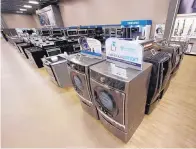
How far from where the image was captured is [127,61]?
3.36ft

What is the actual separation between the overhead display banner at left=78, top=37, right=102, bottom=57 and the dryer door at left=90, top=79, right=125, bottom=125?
43 cm

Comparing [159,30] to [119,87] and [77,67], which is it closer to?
[77,67]

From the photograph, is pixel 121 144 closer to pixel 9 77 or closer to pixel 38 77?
pixel 38 77

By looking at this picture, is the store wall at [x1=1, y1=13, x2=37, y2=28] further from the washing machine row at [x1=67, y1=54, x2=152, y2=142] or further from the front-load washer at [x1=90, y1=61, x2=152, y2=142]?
the front-load washer at [x1=90, y1=61, x2=152, y2=142]

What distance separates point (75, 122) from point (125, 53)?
1310 millimetres

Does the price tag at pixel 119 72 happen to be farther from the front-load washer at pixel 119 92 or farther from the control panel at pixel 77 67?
the control panel at pixel 77 67

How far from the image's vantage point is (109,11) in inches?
234

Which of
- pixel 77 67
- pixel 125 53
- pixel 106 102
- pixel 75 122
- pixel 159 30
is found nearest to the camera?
pixel 125 53

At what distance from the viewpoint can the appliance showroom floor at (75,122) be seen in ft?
4.45

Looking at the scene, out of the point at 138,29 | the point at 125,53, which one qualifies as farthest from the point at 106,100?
the point at 138,29

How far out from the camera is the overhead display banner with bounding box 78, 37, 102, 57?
1317mm

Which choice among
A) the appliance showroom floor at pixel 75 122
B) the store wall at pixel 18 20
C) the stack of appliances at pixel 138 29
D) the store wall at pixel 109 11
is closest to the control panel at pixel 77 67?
the appliance showroom floor at pixel 75 122

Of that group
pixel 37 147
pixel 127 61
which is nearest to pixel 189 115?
pixel 127 61

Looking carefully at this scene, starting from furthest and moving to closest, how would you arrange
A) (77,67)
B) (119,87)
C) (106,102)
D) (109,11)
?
(109,11) < (77,67) < (106,102) < (119,87)
